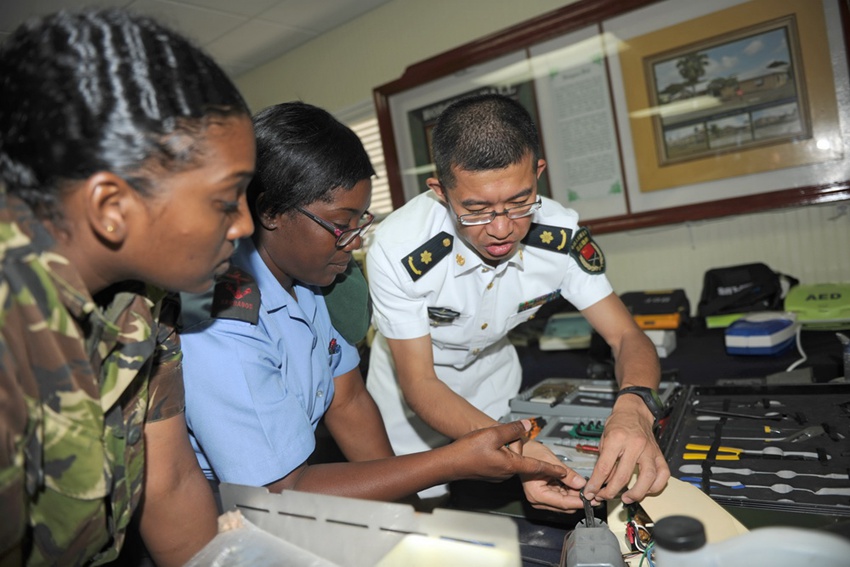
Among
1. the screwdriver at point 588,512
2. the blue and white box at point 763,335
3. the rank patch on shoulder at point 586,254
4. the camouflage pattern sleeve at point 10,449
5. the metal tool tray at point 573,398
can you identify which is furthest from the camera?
the blue and white box at point 763,335

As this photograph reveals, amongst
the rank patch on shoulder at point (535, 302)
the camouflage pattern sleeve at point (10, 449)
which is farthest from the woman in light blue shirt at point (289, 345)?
the rank patch on shoulder at point (535, 302)

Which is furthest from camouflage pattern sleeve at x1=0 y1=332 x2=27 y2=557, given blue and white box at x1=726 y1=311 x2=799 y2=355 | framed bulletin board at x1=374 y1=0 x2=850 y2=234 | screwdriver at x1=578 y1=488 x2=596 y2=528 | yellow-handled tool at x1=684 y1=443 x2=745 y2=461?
framed bulletin board at x1=374 y1=0 x2=850 y2=234

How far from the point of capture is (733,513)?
3.15ft

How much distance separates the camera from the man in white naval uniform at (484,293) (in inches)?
51.4

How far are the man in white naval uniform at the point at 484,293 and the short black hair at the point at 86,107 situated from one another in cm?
82

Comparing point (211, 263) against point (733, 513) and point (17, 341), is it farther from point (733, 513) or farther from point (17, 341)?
point (733, 513)

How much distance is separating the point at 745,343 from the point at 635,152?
1229 mm

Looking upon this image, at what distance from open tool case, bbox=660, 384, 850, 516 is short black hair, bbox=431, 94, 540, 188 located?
2.37 ft

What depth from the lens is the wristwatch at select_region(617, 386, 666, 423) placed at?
133 centimetres

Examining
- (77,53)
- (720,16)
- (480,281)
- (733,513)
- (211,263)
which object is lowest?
(733,513)

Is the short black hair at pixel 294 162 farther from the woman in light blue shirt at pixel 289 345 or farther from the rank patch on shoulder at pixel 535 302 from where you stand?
the rank patch on shoulder at pixel 535 302

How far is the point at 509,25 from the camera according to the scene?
320 cm

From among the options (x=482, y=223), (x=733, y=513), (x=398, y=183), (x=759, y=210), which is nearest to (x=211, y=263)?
(x=482, y=223)

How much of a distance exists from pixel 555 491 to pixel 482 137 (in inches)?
31.5
